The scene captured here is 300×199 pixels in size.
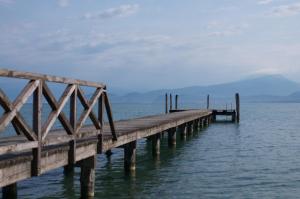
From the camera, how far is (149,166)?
1994 centimetres

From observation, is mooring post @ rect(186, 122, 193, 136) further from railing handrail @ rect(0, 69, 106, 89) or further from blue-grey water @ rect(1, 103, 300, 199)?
railing handrail @ rect(0, 69, 106, 89)

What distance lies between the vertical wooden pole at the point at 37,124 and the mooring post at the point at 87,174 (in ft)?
12.3

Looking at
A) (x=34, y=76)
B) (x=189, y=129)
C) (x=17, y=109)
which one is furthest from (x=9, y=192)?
(x=189, y=129)

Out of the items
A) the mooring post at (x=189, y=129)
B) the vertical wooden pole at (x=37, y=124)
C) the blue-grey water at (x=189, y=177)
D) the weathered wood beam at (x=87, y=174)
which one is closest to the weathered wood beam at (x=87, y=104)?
the weathered wood beam at (x=87, y=174)

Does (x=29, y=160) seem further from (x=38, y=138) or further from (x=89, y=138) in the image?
(x=89, y=138)

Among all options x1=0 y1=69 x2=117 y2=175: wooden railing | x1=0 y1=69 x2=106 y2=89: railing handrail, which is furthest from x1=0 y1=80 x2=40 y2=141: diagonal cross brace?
x1=0 y1=69 x2=106 y2=89: railing handrail

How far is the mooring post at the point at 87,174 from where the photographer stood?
39.7 ft

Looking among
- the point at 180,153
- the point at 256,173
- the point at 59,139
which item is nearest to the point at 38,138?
the point at 59,139

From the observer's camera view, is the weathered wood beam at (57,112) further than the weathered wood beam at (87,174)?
No

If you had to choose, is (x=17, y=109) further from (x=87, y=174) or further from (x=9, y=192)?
(x=9, y=192)

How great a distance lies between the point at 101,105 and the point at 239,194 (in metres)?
5.54

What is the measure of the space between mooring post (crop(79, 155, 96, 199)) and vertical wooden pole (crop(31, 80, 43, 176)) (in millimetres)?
3736

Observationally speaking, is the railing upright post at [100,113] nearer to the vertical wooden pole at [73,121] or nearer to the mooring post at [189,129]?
the vertical wooden pole at [73,121]

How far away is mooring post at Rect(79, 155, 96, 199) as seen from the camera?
12.1 m
